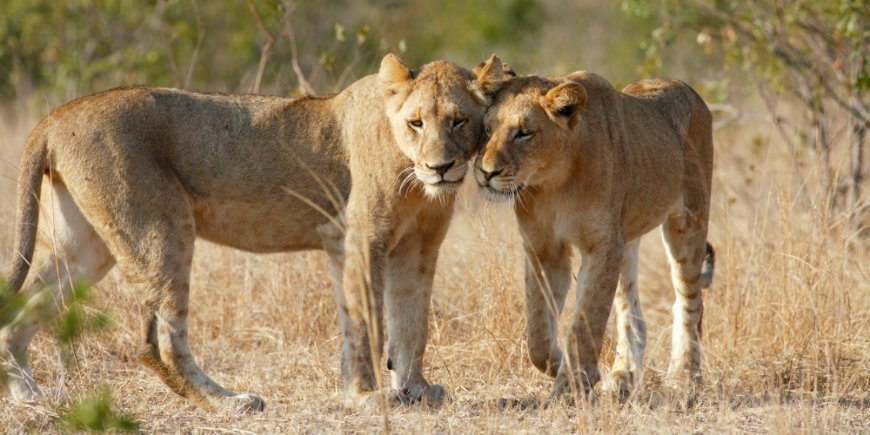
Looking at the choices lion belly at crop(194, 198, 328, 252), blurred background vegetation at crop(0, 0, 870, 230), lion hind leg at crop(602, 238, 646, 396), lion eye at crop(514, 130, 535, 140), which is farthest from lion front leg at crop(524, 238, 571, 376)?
blurred background vegetation at crop(0, 0, 870, 230)

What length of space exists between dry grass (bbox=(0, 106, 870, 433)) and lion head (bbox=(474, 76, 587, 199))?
18.6 inches

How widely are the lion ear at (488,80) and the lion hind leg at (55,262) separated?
5.94ft

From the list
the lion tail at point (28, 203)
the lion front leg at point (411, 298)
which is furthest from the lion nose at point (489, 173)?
the lion tail at point (28, 203)

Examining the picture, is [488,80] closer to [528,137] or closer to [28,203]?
[528,137]

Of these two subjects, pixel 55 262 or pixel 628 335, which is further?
pixel 628 335

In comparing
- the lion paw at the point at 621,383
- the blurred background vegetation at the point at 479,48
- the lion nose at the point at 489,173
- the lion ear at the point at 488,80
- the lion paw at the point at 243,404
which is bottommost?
the lion paw at the point at 243,404

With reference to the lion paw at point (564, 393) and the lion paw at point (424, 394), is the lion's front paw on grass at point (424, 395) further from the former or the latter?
the lion paw at point (564, 393)

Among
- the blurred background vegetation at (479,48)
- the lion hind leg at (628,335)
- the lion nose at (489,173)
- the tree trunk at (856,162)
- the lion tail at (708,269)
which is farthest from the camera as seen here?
the blurred background vegetation at (479,48)

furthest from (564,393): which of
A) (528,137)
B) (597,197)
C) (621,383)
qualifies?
(528,137)

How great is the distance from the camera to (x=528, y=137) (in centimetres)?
451

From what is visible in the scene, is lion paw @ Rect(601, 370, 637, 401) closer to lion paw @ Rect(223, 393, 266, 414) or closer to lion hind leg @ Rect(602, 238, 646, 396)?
lion hind leg @ Rect(602, 238, 646, 396)

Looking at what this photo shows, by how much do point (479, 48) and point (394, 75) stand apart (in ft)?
50.7

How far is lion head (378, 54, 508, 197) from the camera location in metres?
4.45

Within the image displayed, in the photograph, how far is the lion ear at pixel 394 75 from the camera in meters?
4.69
